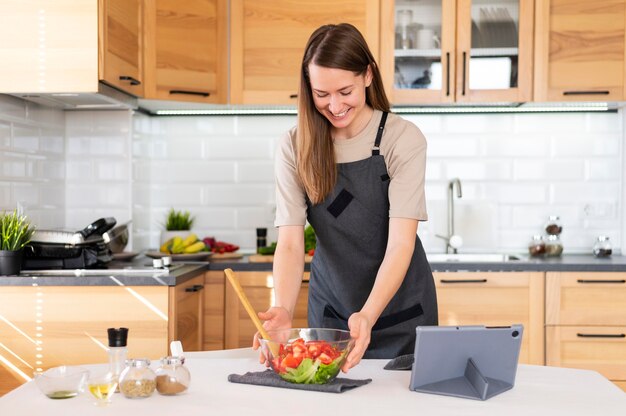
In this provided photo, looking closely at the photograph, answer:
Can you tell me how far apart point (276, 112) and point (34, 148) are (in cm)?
124

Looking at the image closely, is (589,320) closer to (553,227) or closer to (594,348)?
(594,348)

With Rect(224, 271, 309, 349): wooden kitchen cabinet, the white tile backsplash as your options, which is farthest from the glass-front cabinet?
Rect(224, 271, 309, 349): wooden kitchen cabinet

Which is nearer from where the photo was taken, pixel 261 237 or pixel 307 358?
pixel 307 358

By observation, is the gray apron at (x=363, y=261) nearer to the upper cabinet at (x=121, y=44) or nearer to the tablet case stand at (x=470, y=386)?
the tablet case stand at (x=470, y=386)

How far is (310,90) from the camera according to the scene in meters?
2.36

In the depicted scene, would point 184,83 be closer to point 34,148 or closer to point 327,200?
point 34,148

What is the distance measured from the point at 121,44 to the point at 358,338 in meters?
2.23

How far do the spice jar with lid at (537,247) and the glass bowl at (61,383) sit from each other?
2.88 meters

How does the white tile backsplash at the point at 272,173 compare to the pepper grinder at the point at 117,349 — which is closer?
the pepper grinder at the point at 117,349

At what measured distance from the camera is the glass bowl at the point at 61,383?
1648mm

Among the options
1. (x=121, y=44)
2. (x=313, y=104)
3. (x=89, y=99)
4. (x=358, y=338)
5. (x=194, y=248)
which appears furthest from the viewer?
(x=194, y=248)

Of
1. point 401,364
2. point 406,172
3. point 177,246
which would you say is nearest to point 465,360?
point 401,364

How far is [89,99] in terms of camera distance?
12.2 feet

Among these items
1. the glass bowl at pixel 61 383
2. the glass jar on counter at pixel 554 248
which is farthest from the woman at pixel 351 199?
the glass jar on counter at pixel 554 248
